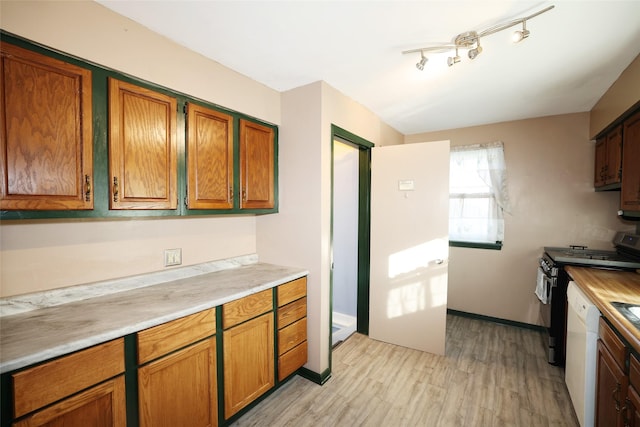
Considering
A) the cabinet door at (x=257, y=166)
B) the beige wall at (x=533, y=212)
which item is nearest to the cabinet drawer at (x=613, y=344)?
the beige wall at (x=533, y=212)

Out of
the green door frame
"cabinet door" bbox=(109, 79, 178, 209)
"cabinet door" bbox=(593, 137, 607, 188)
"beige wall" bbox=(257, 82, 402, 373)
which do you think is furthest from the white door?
"cabinet door" bbox=(109, 79, 178, 209)

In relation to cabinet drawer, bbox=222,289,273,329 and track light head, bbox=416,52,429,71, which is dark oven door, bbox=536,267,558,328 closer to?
track light head, bbox=416,52,429,71

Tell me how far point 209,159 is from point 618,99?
10.7 ft

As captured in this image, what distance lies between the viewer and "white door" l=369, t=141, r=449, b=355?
8.80 ft

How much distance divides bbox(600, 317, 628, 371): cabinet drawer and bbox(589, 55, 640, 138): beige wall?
5.18 feet

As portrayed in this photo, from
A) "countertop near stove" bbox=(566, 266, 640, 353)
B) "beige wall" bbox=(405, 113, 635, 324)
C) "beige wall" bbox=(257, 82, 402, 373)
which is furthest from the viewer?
"beige wall" bbox=(405, 113, 635, 324)

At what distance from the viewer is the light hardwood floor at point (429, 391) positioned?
1896 millimetres

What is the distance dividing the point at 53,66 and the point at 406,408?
9.64ft

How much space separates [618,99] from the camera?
2201 millimetres

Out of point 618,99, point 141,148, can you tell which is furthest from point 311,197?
point 618,99

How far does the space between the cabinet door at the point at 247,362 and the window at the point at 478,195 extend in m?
2.74

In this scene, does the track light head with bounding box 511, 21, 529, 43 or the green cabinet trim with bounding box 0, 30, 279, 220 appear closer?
the green cabinet trim with bounding box 0, 30, 279, 220

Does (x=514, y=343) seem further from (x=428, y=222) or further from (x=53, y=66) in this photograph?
(x=53, y=66)

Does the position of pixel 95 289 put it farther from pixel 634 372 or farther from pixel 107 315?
pixel 634 372
